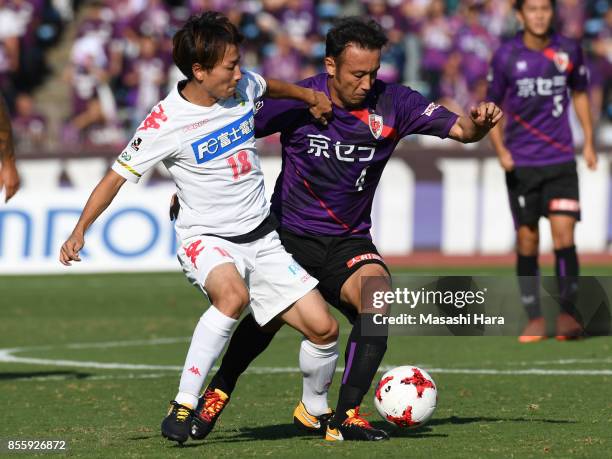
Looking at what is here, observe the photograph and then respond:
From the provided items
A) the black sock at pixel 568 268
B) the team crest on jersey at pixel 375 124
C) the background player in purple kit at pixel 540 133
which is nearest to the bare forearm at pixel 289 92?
the team crest on jersey at pixel 375 124

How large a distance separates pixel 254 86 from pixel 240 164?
45cm

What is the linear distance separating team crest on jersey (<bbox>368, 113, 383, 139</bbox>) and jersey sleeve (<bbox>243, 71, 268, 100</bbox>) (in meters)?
0.55

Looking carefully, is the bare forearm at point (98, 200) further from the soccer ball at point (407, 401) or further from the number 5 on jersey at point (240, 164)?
the soccer ball at point (407, 401)

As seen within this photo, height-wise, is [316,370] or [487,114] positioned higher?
[487,114]

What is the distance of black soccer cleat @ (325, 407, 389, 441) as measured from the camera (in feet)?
21.3

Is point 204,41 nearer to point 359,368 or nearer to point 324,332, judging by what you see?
point 324,332

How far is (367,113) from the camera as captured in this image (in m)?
6.94

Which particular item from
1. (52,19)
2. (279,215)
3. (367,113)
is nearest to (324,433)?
(279,215)

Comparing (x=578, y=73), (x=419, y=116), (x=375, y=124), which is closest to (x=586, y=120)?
(x=578, y=73)

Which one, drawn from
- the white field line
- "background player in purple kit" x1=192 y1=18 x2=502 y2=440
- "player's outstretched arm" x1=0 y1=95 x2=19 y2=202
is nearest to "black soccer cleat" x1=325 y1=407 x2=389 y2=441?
"background player in purple kit" x1=192 y1=18 x2=502 y2=440

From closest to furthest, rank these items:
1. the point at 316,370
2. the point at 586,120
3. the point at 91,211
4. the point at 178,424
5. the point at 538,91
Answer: the point at 178,424 → the point at 91,211 → the point at 316,370 → the point at 538,91 → the point at 586,120

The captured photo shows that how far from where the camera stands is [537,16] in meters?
10.6

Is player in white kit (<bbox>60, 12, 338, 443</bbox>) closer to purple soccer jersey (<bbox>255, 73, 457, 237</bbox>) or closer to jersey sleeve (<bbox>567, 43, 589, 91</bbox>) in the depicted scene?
purple soccer jersey (<bbox>255, 73, 457, 237</bbox>)

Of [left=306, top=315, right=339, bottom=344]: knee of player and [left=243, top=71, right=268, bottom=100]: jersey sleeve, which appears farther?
[left=243, top=71, right=268, bottom=100]: jersey sleeve
